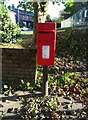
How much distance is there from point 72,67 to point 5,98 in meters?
2.49

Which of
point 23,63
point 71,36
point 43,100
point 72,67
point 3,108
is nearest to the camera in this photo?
point 3,108

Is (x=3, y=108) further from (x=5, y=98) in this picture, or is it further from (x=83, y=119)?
(x=83, y=119)

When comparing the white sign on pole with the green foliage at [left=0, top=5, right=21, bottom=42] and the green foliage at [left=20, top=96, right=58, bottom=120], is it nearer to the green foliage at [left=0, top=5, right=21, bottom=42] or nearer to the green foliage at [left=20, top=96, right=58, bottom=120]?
the green foliage at [left=20, top=96, right=58, bottom=120]

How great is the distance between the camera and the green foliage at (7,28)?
14.3 feet

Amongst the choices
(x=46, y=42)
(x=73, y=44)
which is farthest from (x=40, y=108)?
(x=73, y=44)

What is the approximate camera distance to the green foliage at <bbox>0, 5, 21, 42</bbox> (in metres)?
4.35

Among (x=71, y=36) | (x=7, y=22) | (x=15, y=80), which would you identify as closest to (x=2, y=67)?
(x=15, y=80)

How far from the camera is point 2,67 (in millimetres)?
3383

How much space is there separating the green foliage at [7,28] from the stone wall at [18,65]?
1412 mm

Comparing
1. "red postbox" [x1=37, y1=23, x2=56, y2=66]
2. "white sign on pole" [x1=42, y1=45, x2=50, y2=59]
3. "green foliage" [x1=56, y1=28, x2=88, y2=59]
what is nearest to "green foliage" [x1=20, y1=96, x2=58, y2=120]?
"red postbox" [x1=37, y1=23, x2=56, y2=66]

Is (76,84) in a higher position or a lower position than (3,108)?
higher

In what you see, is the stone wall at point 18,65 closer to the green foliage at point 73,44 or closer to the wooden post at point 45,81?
the wooden post at point 45,81

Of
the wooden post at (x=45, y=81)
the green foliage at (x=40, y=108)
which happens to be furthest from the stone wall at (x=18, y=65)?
the green foliage at (x=40, y=108)

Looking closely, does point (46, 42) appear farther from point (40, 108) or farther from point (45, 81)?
point (40, 108)
